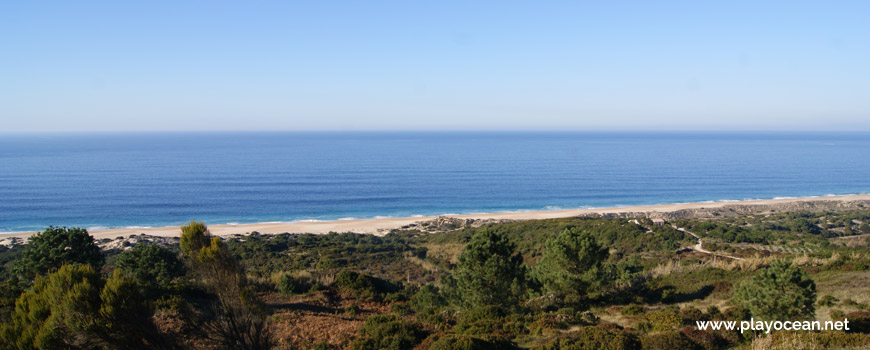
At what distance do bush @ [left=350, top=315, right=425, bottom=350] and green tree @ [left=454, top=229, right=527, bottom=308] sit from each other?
9.13ft

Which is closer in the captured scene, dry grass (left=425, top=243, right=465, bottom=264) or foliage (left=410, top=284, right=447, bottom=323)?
foliage (left=410, top=284, right=447, bottom=323)

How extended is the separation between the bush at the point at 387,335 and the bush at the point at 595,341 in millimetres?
3028

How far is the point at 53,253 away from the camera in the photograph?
54.6ft

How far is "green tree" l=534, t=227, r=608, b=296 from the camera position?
1490 centimetres

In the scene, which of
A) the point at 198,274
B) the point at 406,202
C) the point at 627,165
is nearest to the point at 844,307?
the point at 198,274

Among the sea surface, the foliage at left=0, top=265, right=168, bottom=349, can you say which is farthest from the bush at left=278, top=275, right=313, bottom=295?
the sea surface

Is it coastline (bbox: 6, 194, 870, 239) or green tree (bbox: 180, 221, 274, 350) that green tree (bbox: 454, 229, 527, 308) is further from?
coastline (bbox: 6, 194, 870, 239)

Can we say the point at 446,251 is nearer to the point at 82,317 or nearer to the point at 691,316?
the point at 691,316

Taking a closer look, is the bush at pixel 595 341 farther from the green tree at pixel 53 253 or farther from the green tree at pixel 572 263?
the green tree at pixel 53 253

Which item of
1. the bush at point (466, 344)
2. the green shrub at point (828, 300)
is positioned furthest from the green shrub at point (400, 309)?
the green shrub at point (828, 300)

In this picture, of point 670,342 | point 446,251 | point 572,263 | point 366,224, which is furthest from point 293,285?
point 366,224

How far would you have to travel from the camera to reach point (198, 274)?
711 cm

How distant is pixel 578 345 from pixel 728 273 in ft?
46.0

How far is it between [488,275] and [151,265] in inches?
558
